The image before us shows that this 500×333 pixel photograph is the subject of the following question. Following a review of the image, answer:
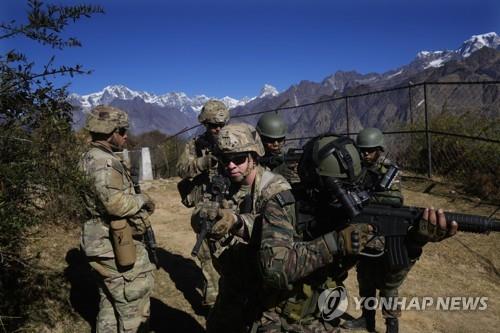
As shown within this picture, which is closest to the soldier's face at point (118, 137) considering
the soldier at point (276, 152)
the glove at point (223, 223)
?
the glove at point (223, 223)

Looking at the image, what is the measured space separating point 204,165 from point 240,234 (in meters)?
1.65

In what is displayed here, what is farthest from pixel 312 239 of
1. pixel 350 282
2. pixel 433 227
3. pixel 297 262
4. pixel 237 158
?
pixel 350 282

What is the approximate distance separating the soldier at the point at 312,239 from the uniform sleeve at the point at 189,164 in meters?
2.03

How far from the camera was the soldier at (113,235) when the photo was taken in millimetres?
2826

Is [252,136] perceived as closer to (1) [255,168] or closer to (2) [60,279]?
(1) [255,168]

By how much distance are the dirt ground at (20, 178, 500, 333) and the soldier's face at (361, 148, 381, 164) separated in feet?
6.07

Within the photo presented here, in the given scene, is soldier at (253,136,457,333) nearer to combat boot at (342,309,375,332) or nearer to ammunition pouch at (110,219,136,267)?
ammunition pouch at (110,219,136,267)

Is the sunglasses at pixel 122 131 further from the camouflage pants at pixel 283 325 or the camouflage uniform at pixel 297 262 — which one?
the camouflage pants at pixel 283 325

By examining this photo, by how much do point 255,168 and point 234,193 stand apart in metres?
0.42

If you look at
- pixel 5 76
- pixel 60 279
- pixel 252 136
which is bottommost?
pixel 60 279

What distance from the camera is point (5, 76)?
7.41ft

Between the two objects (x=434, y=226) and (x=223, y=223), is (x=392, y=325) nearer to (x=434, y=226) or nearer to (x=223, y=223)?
(x=434, y=226)

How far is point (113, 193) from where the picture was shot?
283cm

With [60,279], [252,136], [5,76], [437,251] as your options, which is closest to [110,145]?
[5,76]
